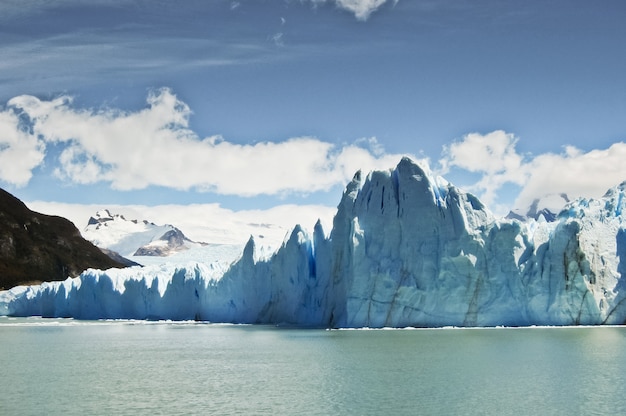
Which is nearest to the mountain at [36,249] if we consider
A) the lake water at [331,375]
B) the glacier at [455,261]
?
the glacier at [455,261]

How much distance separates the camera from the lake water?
1595cm

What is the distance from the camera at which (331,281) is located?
4075cm

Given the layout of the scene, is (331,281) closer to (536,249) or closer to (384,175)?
(384,175)

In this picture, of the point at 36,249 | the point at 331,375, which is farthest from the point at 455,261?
the point at 36,249

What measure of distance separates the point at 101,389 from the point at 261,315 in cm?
2937

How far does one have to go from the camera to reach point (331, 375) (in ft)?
67.7

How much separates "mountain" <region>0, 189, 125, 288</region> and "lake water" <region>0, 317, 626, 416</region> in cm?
9114

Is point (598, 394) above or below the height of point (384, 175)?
below

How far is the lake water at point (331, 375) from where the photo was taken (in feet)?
52.3

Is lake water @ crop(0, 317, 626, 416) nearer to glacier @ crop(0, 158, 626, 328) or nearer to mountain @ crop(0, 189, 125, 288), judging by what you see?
glacier @ crop(0, 158, 626, 328)

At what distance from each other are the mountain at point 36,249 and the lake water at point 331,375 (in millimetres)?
91141

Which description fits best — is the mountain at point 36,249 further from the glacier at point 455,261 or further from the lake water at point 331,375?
the lake water at point 331,375

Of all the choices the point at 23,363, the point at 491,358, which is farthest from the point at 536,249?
the point at 23,363

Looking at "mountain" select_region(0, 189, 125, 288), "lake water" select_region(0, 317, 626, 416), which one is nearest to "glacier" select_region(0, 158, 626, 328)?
"lake water" select_region(0, 317, 626, 416)
